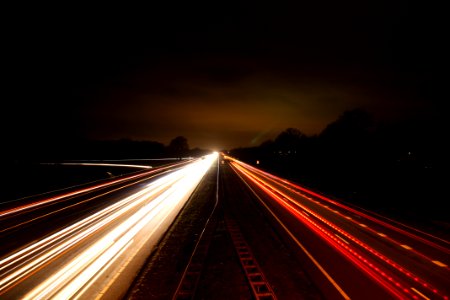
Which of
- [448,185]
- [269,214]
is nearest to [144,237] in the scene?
[269,214]

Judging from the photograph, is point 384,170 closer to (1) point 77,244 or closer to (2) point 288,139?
(1) point 77,244

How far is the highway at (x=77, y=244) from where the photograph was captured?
8.40 metres

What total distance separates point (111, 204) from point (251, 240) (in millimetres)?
12221

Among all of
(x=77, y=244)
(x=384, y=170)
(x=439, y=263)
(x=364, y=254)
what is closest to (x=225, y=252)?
(x=364, y=254)

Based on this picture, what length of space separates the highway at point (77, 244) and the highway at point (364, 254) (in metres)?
6.79

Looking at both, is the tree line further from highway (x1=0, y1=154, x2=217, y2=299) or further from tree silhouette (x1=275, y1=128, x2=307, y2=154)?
tree silhouette (x1=275, y1=128, x2=307, y2=154)

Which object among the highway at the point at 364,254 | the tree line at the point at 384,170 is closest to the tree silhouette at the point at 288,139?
the tree line at the point at 384,170

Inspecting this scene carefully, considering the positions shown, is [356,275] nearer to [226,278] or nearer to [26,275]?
[226,278]

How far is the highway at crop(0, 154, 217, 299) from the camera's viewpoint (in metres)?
8.40

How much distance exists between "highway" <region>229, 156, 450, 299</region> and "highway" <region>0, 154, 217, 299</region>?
6792 mm

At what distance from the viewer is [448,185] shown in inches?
1077

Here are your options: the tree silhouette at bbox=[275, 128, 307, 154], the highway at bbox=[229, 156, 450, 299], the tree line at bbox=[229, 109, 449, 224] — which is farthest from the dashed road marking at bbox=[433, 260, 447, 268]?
the tree silhouette at bbox=[275, 128, 307, 154]

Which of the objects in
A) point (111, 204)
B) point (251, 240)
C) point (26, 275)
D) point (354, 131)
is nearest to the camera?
point (26, 275)

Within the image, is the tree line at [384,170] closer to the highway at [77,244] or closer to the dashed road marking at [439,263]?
the dashed road marking at [439,263]
